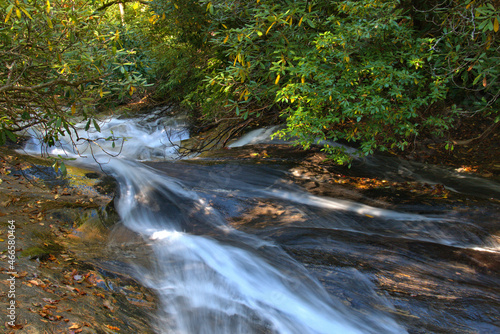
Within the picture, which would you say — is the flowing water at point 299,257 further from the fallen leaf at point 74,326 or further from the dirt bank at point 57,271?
the fallen leaf at point 74,326

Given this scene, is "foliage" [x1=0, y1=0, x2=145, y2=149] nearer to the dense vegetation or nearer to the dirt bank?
the dense vegetation

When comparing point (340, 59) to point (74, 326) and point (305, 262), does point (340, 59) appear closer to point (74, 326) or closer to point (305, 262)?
point (305, 262)

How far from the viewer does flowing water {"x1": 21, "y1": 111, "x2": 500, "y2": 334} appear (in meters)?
3.61

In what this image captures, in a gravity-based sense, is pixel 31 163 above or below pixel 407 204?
above

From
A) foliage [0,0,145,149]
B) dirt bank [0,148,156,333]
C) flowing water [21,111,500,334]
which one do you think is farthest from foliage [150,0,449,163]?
dirt bank [0,148,156,333]

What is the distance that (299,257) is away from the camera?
175 inches

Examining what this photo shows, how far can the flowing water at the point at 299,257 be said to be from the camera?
3.61 m

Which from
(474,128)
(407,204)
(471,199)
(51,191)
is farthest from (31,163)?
(474,128)

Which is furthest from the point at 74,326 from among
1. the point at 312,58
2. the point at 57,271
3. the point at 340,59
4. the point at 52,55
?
the point at 340,59

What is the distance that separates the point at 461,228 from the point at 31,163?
7232mm

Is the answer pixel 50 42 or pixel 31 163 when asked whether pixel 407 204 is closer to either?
pixel 50 42

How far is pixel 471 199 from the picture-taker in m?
5.71

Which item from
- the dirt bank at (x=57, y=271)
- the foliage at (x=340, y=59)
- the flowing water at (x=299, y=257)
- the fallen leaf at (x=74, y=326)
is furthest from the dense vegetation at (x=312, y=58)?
the fallen leaf at (x=74, y=326)

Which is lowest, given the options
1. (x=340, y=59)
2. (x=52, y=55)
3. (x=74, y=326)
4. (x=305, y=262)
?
(x=305, y=262)
